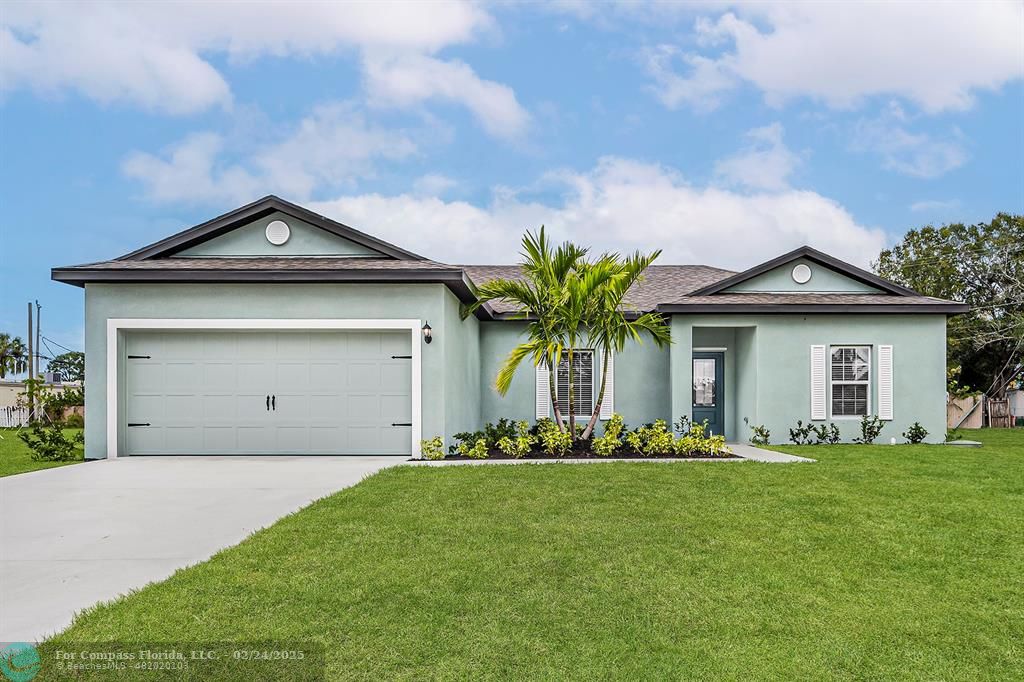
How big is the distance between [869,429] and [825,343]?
6.47 ft

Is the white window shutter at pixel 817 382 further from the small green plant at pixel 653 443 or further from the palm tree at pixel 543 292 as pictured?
the palm tree at pixel 543 292

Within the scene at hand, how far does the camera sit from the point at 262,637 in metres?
3.43

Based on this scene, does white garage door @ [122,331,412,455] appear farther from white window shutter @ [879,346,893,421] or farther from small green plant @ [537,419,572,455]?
white window shutter @ [879,346,893,421]

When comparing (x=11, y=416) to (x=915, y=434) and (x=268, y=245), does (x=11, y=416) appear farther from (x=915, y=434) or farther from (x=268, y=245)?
(x=915, y=434)

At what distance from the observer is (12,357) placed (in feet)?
87.5

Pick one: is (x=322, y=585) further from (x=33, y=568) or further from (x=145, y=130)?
(x=145, y=130)

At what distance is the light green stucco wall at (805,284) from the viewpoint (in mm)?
14555

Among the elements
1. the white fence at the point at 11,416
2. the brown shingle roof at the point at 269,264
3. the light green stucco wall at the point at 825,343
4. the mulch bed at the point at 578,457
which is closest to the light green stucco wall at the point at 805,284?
the light green stucco wall at the point at 825,343

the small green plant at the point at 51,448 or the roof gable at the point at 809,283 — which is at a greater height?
the roof gable at the point at 809,283

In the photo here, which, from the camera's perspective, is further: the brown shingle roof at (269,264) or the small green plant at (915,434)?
the small green plant at (915,434)

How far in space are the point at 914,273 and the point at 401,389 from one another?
87.4ft

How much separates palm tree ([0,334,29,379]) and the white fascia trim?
18731 mm

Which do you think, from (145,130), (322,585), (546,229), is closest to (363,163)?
(145,130)

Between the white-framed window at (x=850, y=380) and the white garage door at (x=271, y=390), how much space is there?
894cm
